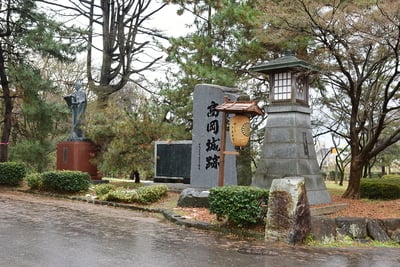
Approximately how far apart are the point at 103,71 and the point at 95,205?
1416 cm

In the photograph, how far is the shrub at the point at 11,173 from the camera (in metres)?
17.1

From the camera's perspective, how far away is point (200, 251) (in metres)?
6.83

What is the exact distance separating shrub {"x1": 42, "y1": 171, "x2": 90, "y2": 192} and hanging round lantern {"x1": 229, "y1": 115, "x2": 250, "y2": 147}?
7.27 metres

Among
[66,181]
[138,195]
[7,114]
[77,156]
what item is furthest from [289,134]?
[7,114]

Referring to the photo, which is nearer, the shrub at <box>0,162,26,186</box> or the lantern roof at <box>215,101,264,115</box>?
the lantern roof at <box>215,101,264,115</box>

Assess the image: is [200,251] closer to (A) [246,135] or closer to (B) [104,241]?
(B) [104,241]

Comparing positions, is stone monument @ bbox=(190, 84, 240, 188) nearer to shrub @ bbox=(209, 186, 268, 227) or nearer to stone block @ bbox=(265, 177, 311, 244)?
shrub @ bbox=(209, 186, 268, 227)

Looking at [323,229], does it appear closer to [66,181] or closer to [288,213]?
[288,213]

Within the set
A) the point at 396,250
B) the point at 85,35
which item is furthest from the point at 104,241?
the point at 85,35

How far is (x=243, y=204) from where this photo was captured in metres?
8.36

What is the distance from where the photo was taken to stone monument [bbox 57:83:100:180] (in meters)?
18.7

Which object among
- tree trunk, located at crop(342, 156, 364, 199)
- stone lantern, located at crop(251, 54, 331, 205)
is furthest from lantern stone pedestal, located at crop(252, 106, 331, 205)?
tree trunk, located at crop(342, 156, 364, 199)

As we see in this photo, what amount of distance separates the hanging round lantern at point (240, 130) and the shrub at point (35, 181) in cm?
887

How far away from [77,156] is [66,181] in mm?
3890
